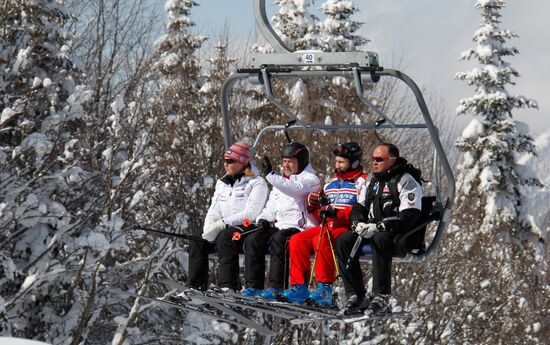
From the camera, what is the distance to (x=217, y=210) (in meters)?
9.20

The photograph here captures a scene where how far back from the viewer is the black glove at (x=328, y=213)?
8.09 metres

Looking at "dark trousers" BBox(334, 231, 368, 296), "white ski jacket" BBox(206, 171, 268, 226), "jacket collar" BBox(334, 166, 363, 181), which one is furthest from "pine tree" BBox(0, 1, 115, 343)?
"dark trousers" BBox(334, 231, 368, 296)

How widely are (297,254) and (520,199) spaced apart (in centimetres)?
2300

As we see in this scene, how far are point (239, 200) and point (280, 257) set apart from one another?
701mm

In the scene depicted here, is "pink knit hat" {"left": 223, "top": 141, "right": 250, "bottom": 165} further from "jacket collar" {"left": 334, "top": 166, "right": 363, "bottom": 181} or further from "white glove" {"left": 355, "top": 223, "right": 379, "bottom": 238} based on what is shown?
"white glove" {"left": 355, "top": 223, "right": 379, "bottom": 238}

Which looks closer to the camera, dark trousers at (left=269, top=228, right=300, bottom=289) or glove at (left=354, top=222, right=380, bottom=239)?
glove at (left=354, top=222, right=380, bottom=239)

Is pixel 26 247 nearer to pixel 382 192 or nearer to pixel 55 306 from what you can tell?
pixel 55 306

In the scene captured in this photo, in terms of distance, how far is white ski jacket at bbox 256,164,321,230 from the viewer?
→ 27.7 ft

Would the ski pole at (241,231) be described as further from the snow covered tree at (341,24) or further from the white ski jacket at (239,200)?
the snow covered tree at (341,24)

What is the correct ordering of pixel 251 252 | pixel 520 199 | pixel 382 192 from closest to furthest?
pixel 382 192, pixel 251 252, pixel 520 199

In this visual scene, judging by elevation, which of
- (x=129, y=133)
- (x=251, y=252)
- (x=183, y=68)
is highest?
(x=183, y=68)

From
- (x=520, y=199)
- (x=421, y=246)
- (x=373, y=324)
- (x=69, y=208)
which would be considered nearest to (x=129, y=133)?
(x=69, y=208)

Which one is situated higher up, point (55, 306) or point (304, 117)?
point (304, 117)

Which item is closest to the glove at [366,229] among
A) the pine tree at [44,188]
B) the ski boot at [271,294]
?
the ski boot at [271,294]
